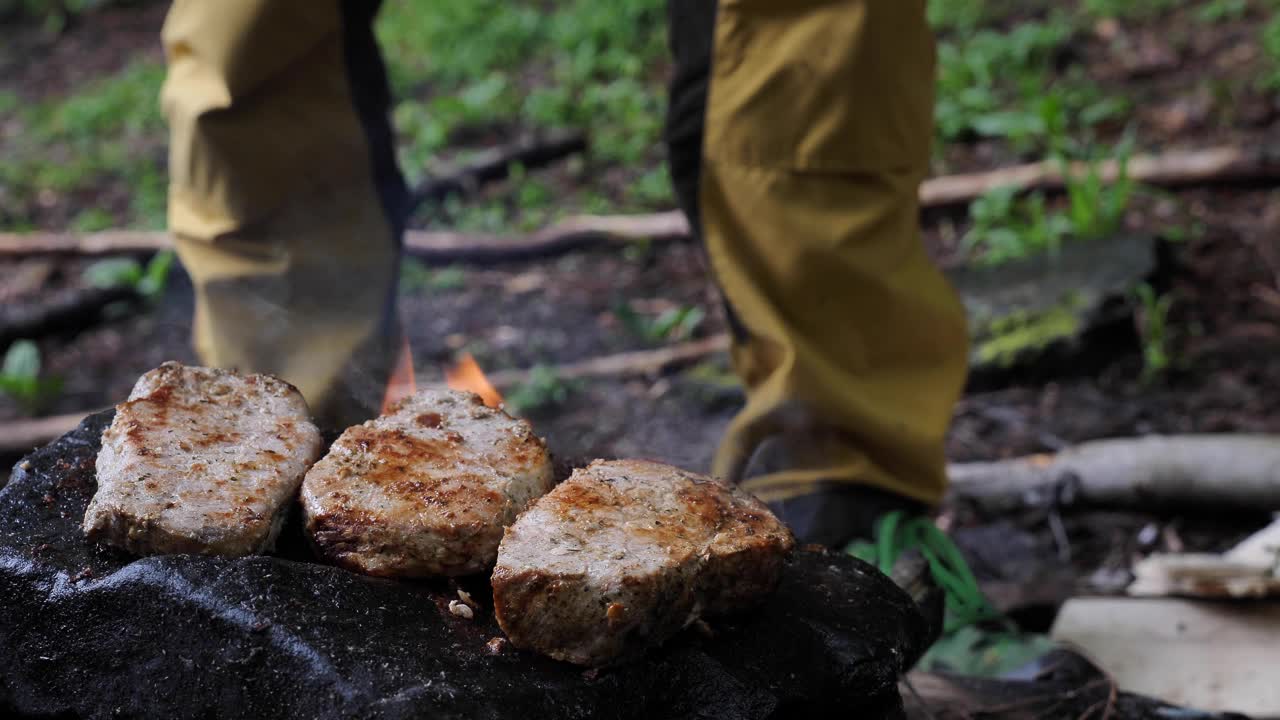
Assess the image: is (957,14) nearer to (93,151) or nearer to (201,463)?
(93,151)

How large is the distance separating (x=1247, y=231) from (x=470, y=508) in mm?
4705

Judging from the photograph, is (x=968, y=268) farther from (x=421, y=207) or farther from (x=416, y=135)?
(x=416, y=135)

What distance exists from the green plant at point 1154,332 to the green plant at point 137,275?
4.24 m

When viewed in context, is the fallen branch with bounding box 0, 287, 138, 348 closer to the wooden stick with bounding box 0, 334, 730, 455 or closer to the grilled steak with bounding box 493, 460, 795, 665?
the wooden stick with bounding box 0, 334, 730, 455

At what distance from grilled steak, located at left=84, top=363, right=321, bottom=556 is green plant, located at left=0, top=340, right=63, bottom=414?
10.3 ft

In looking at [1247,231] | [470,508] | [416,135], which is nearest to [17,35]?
[416,135]

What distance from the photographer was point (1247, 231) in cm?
522

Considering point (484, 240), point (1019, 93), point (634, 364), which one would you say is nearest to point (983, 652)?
point (634, 364)

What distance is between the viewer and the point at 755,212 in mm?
2855

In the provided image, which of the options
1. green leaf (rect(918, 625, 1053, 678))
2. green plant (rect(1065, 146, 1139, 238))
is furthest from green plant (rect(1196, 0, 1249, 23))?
green leaf (rect(918, 625, 1053, 678))

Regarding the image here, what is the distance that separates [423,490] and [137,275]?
4.62 meters

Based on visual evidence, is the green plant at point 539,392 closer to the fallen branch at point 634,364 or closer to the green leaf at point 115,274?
the fallen branch at point 634,364

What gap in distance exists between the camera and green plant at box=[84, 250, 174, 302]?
5605 millimetres

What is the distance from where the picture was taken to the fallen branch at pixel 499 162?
652cm
